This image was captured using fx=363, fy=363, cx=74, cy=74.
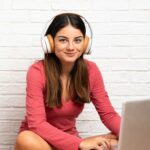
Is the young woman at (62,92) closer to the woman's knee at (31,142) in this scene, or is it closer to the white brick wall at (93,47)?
the woman's knee at (31,142)

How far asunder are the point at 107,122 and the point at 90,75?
0.21 meters

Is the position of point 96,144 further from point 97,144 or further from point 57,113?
point 57,113

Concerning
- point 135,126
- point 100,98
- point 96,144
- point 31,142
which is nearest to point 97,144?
point 96,144

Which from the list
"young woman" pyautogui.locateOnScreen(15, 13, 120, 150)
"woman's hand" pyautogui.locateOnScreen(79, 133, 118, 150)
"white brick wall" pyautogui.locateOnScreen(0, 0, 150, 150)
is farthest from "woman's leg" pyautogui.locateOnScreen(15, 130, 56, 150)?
"white brick wall" pyautogui.locateOnScreen(0, 0, 150, 150)

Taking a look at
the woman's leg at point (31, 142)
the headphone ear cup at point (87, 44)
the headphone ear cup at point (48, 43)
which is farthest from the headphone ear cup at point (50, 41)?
the woman's leg at point (31, 142)

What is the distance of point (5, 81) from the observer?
1.81 meters

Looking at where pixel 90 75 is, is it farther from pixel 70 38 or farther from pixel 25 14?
pixel 25 14

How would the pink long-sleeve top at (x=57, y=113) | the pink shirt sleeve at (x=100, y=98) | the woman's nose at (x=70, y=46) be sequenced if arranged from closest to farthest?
the pink long-sleeve top at (x=57, y=113)
the woman's nose at (x=70, y=46)
the pink shirt sleeve at (x=100, y=98)

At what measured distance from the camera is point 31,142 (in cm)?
129

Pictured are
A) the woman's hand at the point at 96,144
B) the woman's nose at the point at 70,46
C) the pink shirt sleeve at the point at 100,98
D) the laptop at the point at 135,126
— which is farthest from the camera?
the pink shirt sleeve at the point at 100,98

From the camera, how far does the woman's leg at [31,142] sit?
1.29 meters

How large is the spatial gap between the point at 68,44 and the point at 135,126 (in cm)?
73

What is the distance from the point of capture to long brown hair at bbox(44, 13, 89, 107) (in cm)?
144

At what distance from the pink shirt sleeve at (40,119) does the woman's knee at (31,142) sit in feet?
0.06
